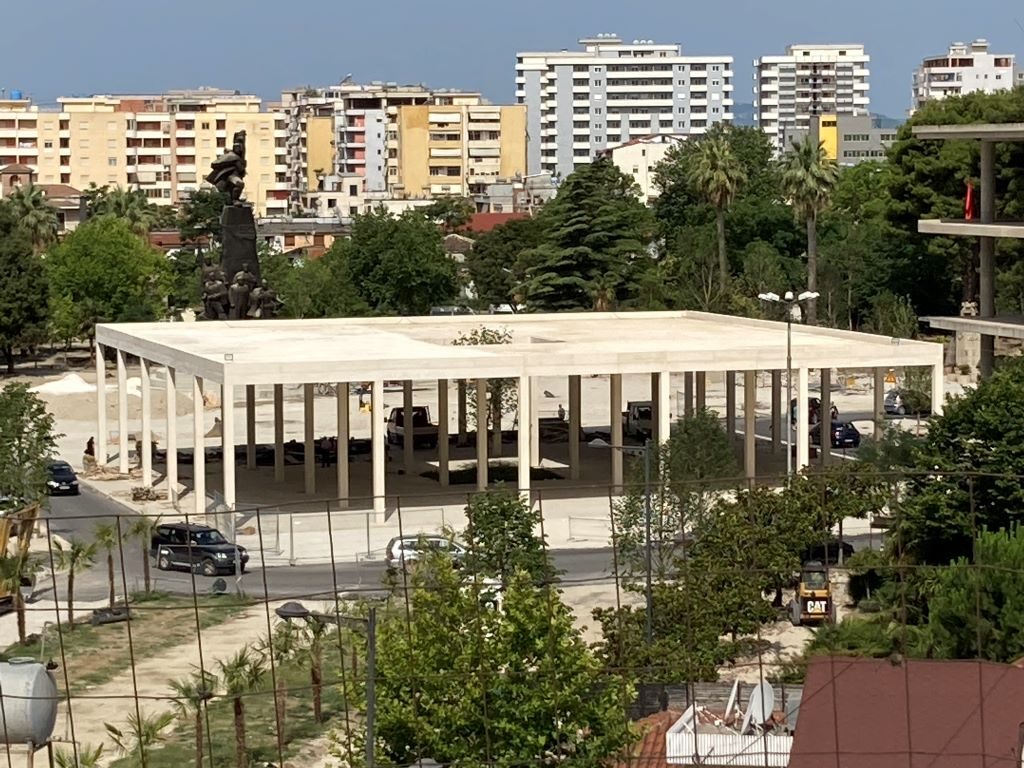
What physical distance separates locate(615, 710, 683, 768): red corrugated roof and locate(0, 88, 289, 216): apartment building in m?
104

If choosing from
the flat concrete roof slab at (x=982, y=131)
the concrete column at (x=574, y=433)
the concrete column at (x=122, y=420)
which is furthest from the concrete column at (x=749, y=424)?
the concrete column at (x=122, y=420)

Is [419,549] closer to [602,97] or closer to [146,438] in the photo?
[146,438]

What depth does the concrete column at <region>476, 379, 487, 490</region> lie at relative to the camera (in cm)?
3962

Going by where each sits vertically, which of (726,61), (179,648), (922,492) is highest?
(726,61)

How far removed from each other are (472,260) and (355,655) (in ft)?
197

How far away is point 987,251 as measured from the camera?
41.5 metres

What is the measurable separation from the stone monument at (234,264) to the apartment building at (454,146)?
3140 inches

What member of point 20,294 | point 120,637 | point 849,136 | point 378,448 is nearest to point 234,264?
point 20,294

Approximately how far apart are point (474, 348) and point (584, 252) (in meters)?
27.2

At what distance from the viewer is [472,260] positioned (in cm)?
8006

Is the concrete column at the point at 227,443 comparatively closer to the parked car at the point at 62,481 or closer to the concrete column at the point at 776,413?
the parked car at the point at 62,481

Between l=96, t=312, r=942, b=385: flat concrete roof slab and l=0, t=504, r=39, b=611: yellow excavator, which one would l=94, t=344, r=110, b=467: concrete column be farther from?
l=0, t=504, r=39, b=611: yellow excavator

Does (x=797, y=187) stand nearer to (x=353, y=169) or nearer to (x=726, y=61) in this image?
(x=353, y=169)

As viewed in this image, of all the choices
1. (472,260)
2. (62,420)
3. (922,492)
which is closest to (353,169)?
(472,260)
